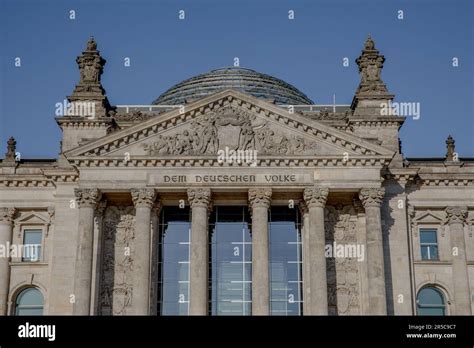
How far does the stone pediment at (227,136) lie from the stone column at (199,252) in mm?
2468

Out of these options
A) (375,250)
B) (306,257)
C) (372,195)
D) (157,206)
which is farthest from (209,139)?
(375,250)

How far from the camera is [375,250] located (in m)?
48.7

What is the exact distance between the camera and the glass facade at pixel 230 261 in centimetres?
5062

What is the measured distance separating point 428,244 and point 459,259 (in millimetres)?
2125

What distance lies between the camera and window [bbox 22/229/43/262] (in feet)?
175

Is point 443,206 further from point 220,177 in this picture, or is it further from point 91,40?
point 91,40

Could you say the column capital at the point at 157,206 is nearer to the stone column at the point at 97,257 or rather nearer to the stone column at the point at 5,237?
Answer: the stone column at the point at 97,257

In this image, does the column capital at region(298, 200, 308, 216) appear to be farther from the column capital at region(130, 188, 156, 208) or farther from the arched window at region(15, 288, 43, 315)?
the arched window at region(15, 288, 43, 315)

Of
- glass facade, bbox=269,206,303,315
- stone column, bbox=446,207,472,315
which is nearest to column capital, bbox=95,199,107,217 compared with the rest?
glass facade, bbox=269,206,303,315

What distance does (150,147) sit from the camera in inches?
1989

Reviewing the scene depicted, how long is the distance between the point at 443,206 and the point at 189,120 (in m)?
16.8

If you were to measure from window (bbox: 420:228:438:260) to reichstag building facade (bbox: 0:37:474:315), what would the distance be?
2.7 inches
